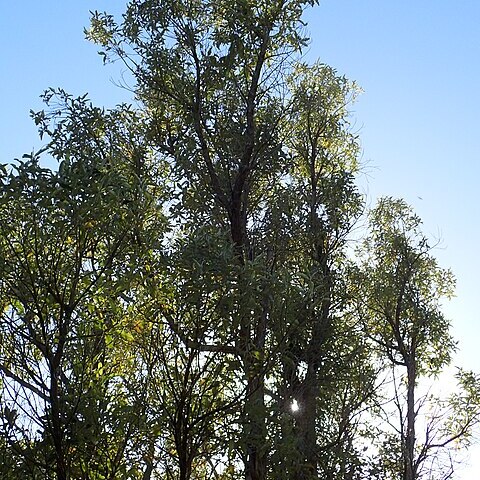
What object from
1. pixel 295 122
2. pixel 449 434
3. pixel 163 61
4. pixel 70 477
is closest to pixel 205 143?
pixel 163 61

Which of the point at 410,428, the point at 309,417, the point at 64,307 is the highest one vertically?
the point at 410,428

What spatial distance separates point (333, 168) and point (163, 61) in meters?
4.61

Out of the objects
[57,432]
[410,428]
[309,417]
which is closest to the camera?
[57,432]

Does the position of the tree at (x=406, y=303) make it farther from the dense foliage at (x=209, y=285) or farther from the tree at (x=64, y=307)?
the tree at (x=64, y=307)

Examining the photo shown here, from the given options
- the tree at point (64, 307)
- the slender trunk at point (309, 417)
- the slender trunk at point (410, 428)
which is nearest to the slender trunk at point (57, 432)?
the tree at point (64, 307)

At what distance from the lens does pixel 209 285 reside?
19.5 feet

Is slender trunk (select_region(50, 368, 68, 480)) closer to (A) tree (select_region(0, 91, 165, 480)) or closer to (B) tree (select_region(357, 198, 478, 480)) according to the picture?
(A) tree (select_region(0, 91, 165, 480))

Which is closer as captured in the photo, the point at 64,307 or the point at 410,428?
the point at 64,307

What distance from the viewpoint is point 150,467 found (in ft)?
20.2

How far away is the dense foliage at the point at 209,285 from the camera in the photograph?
535 centimetres

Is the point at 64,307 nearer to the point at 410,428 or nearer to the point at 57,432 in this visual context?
the point at 57,432

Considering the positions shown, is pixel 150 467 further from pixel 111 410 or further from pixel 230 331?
pixel 230 331

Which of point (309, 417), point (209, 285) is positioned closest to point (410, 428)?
point (309, 417)

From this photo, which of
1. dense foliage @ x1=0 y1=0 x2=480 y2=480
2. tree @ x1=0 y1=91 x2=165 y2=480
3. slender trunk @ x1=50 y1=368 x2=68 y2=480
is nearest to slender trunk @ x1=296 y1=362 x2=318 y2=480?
dense foliage @ x1=0 y1=0 x2=480 y2=480
